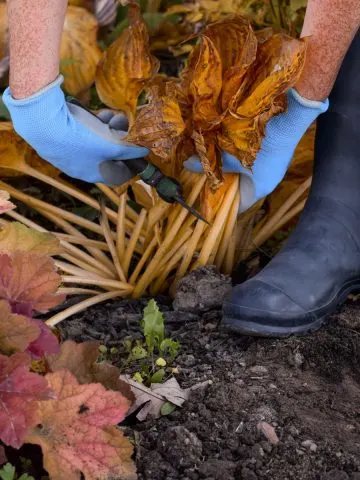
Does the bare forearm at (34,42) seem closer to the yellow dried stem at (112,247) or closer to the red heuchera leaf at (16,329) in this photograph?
the yellow dried stem at (112,247)

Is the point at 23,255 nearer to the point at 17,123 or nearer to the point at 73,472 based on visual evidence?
the point at 73,472

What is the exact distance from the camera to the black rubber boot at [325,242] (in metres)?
1.63

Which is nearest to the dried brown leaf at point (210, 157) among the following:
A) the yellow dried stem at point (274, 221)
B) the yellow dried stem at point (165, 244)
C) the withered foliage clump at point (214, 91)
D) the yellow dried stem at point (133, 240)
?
the withered foliage clump at point (214, 91)

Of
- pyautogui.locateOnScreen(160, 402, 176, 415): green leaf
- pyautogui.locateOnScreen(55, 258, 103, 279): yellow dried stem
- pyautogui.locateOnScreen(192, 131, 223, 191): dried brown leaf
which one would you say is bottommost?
pyautogui.locateOnScreen(55, 258, 103, 279): yellow dried stem

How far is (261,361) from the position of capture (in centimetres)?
151

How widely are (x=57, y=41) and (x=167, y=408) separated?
0.67 meters

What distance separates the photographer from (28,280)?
1144 mm

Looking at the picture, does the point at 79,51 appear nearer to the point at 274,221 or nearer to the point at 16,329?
the point at 274,221

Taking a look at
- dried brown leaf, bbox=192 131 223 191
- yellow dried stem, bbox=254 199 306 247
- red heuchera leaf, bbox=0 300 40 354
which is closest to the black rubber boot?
yellow dried stem, bbox=254 199 306 247

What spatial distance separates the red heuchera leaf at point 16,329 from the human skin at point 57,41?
1.79 feet

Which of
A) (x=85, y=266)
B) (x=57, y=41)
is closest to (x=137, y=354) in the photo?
(x=85, y=266)

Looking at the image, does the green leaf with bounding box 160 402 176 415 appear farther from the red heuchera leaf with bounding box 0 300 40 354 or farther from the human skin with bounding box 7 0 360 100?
the human skin with bounding box 7 0 360 100

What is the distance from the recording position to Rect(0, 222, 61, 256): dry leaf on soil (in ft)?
4.17

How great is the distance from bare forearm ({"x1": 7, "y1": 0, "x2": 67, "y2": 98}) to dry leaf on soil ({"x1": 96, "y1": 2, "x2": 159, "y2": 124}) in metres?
0.21
